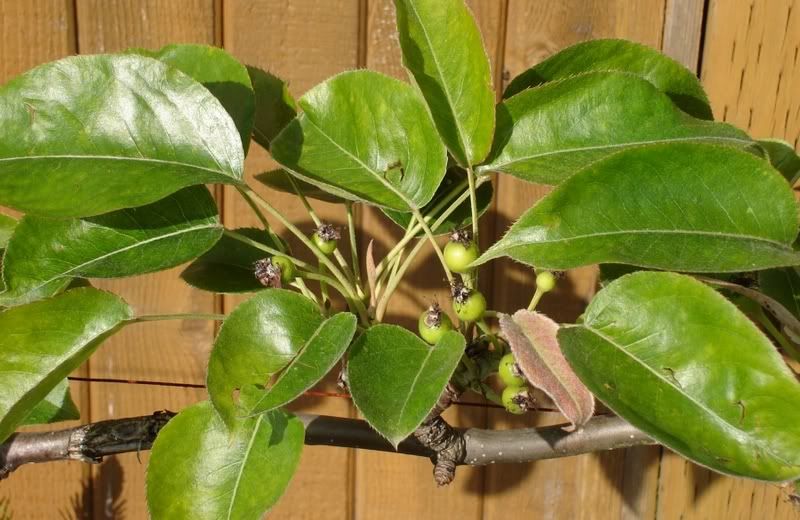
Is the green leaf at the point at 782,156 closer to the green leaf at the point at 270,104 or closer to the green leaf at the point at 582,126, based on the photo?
the green leaf at the point at 582,126

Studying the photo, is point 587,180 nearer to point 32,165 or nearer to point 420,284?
point 32,165

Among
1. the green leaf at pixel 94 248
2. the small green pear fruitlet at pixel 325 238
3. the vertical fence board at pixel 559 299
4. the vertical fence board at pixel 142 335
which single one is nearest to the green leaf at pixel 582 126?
the small green pear fruitlet at pixel 325 238

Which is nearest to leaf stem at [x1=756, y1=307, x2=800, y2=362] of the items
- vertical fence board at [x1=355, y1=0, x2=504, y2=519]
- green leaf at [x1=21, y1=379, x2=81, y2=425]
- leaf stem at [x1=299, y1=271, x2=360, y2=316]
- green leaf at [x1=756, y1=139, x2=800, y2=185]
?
green leaf at [x1=756, y1=139, x2=800, y2=185]

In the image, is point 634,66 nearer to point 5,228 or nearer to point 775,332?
point 775,332

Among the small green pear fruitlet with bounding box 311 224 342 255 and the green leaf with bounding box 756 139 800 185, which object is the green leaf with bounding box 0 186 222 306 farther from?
the green leaf with bounding box 756 139 800 185

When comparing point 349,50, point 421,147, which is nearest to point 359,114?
point 421,147
